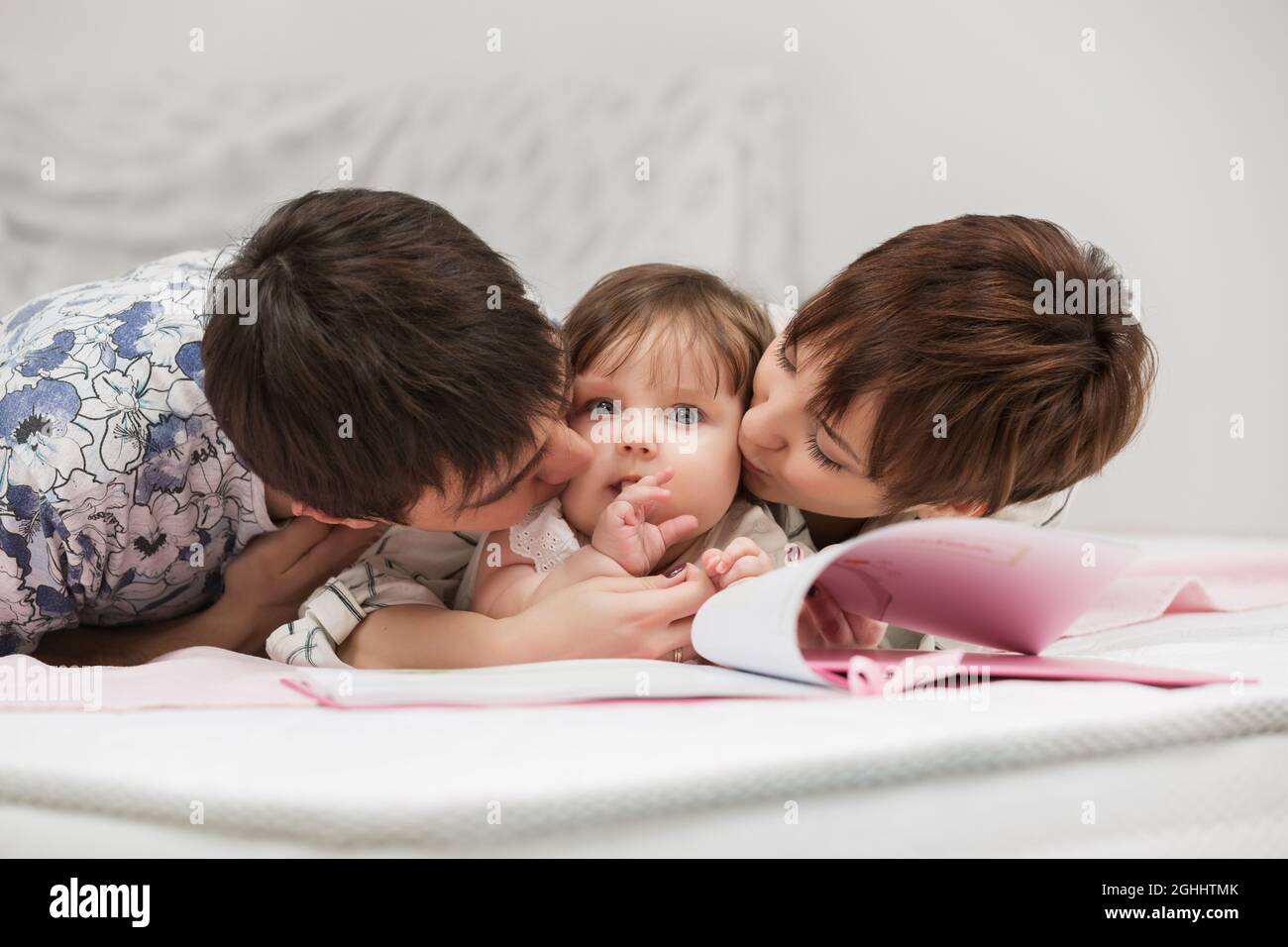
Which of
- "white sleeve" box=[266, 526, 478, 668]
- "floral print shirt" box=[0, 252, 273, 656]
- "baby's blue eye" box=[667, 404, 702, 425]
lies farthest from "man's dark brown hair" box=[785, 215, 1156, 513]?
"floral print shirt" box=[0, 252, 273, 656]

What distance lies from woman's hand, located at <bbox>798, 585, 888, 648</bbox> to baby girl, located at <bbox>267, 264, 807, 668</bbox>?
0.06 m

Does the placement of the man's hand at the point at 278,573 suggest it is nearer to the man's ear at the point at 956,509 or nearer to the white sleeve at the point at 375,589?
the white sleeve at the point at 375,589

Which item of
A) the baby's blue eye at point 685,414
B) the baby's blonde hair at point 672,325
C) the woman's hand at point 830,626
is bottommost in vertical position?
the woman's hand at point 830,626

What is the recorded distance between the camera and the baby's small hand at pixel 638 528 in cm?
96

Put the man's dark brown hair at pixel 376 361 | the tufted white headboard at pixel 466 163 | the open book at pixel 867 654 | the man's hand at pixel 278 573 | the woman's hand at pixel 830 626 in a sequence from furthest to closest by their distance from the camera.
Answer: the tufted white headboard at pixel 466 163 → the man's hand at pixel 278 573 → the woman's hand at pixel 830 626 → the man's dark brown hair at pixel 376 361 → the open book at pixel 867 654

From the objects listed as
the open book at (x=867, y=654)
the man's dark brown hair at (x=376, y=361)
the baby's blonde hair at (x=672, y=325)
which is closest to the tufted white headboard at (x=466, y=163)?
the baby's blonde hair at (x=672, y=325)

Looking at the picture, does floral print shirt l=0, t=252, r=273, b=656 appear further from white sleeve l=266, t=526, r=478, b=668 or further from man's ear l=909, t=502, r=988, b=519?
man's ear l=909, t=502, r=988, b=519

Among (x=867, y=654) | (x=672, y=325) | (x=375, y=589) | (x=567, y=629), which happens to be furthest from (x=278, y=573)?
(x=867, y=654)

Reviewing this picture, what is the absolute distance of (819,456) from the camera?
98cm

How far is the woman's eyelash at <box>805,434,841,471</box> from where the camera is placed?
0.97 meters

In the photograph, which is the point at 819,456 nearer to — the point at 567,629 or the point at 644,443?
the point at 644,443

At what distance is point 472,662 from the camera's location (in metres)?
0.97

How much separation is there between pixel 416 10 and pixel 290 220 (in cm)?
121
